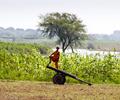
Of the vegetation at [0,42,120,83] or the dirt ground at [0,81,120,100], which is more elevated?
the vegetation at [0,42,120,83]

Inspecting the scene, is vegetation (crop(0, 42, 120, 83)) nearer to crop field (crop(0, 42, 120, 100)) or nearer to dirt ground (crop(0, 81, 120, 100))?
crop field (crop(0, 42, 120, 100))

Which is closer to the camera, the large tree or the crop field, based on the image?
the crop field

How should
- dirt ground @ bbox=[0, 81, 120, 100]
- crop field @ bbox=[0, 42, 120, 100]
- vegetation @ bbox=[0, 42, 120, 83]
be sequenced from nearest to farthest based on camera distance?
1. dirt ground @ bbox=[0, 81, 120, 100]
2. crop field @ bbox=[0, 42, 120, 100]
3. vegetation @ bbox=[0, 42, 120, 83]

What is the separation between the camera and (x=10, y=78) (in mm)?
25547

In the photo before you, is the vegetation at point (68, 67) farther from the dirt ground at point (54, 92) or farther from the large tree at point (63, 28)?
the large tree at point (63, 28)

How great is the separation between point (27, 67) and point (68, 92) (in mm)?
7775

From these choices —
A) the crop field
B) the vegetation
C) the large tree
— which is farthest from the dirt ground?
the large tree

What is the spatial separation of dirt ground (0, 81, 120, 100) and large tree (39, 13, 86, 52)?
192 ft

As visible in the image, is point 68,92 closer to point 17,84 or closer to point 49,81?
point 17,84

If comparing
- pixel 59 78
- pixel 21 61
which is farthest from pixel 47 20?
pixel 59 78

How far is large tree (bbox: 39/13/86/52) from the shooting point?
82812 millimetres

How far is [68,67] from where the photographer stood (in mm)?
27688

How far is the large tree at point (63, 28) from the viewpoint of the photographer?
272 ft

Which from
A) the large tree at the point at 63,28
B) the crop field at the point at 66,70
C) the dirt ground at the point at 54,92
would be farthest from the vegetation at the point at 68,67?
the large tree at the point at 63,28
